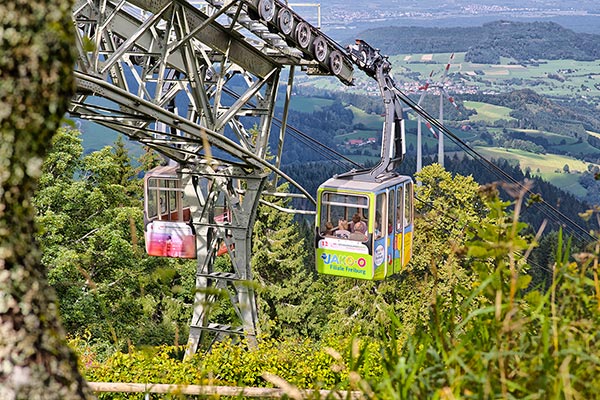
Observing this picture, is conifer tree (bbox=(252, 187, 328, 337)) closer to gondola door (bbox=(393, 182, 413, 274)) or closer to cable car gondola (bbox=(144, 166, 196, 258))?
cable car gondola (bbox=(144, 166, 196, 258))

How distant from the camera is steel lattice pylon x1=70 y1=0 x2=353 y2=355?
13.7 m

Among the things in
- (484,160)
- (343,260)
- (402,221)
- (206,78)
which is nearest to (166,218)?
(206,78)

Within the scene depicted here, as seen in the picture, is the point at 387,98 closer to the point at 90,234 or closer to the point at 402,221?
the point at 402,221

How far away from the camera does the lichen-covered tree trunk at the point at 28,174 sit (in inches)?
106

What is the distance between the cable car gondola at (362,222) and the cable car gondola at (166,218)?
2.84 metres

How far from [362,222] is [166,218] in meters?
4.35

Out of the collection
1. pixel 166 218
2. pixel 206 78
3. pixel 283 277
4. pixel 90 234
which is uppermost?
pixel 206 78

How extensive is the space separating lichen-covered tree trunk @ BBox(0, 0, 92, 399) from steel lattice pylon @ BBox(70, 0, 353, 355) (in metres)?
9.19

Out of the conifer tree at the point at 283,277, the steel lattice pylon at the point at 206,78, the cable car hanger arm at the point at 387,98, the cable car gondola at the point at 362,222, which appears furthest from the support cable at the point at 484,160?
the conifer tree at the point at 283,277

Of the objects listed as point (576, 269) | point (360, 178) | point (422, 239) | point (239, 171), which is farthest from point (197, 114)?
point (422, 239)

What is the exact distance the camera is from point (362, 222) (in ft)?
52.2

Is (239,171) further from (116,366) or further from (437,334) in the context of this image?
(437,334)

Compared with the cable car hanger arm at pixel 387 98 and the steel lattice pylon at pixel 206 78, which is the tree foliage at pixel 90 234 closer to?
the steel lattice pylon at pixel 206 78

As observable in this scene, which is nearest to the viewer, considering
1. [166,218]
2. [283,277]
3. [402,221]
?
[402,221]
